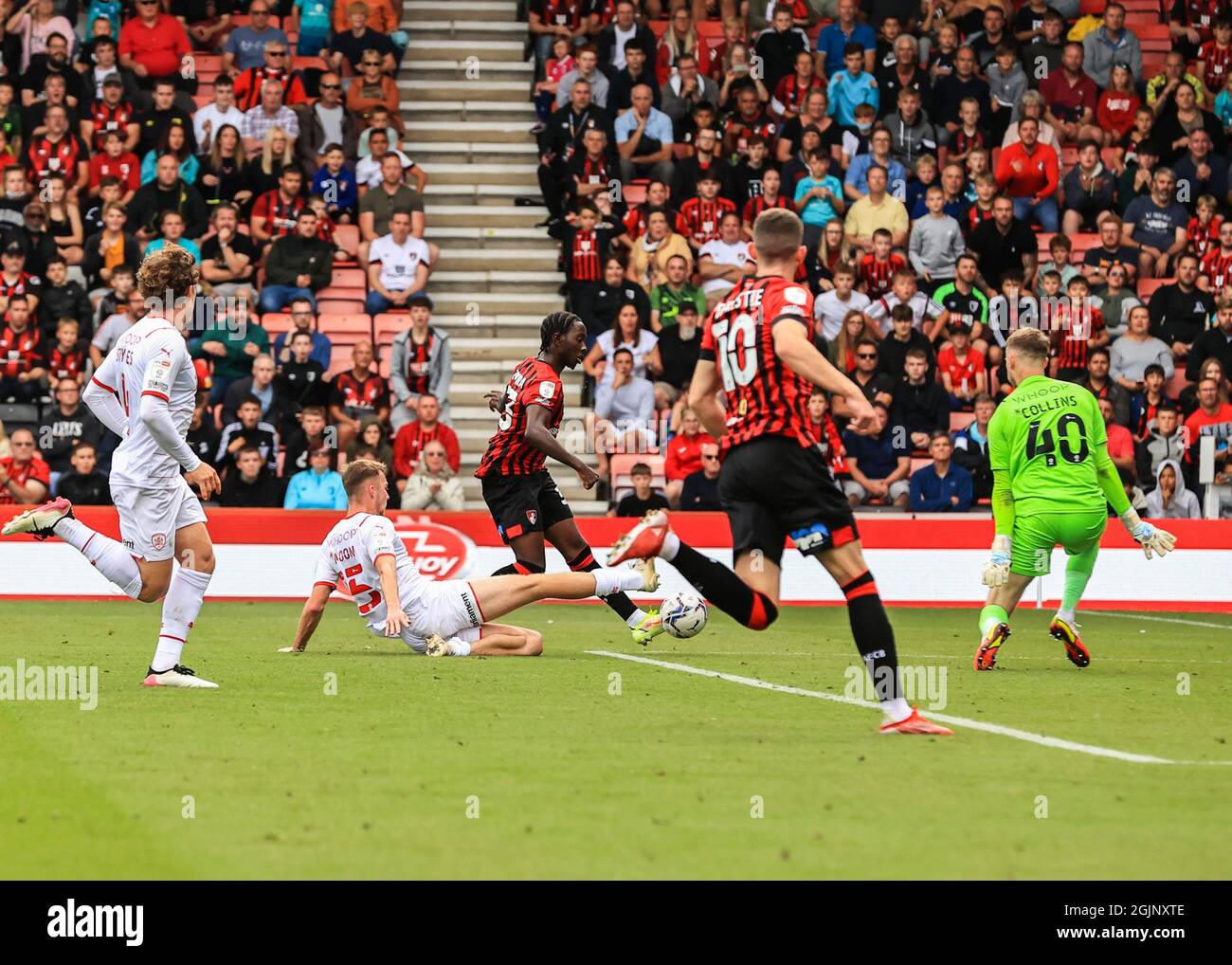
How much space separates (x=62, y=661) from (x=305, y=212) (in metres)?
11.0

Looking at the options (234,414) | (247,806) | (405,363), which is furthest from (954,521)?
(247,806)

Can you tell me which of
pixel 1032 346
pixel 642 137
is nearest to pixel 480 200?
pixel 642 137

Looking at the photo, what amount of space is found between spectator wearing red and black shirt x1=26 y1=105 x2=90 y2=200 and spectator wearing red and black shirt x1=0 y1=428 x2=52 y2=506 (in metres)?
4.49

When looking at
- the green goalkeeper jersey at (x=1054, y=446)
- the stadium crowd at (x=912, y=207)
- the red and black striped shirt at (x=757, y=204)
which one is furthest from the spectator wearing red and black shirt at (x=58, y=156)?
the green goalkeeper jersey at (x=1054, y=446)

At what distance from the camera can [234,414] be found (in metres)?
19.8

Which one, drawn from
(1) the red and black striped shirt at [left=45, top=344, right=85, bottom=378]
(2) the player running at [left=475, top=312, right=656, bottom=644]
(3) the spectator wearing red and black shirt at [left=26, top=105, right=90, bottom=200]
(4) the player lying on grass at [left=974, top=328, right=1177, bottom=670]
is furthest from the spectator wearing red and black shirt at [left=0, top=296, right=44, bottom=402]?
(4) the player lying on grass at [left=974, top=328, right=1177, bottom=670]

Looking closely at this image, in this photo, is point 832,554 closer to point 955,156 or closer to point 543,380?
point 543,380

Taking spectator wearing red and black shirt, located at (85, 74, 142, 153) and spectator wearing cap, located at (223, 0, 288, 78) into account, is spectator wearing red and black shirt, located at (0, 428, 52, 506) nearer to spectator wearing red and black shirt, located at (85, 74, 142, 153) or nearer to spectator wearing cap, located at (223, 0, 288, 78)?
spectator wearing red and black shirt, located at (85, 74, 142, 153)

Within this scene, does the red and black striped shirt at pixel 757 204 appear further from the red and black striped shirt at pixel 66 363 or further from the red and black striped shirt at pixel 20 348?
the red and black striped shirt at pixel 20 348

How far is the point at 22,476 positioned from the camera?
18750mm

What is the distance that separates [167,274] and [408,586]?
305 centimetres

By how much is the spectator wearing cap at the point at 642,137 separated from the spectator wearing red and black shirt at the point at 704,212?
963 millimetres

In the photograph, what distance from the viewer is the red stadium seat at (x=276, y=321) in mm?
21266

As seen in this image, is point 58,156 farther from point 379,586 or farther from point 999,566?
point 999,566
